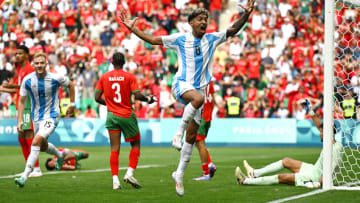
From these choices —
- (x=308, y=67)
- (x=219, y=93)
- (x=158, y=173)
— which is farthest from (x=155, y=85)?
(x=158, y=173)

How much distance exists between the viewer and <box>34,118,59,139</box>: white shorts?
402 inches

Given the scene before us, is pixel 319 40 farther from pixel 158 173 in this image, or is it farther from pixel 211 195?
pixel 211 195

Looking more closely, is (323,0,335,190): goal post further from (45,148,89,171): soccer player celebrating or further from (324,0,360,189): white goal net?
(45,148,89,171): soccer player celebrating

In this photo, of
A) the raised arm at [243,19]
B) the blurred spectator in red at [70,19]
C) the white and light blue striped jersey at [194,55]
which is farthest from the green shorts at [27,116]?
the blurred spectator in red at [70,19]

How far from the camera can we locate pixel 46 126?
1043 centimetres

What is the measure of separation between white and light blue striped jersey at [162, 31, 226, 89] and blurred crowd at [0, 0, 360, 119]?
12184 millimetres

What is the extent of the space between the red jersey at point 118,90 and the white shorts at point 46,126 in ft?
3.41

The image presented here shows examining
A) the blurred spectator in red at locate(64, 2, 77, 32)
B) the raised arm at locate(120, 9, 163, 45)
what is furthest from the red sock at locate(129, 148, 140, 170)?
the blurred spectator in red at locate(64, 2, 77, 32)

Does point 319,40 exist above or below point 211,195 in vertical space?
above

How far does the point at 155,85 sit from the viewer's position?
82.2ft

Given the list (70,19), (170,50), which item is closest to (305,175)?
(170,50)

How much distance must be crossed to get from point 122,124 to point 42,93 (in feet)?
5.17

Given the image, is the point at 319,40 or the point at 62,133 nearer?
the point at 62,133

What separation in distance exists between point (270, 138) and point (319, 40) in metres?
5.12
